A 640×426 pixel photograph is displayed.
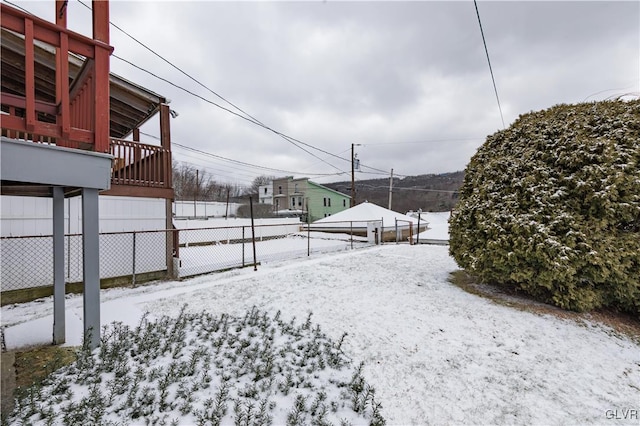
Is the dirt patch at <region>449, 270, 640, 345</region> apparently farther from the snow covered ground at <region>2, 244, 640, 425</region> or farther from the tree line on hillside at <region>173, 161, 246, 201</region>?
the tree line on hillside at <region>173, 161, 246, 201</region>

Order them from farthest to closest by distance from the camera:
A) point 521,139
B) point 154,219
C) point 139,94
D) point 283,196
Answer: point 283,196
point 154,219
point 139,94
point 521,139

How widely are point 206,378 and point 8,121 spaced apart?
2.52 m

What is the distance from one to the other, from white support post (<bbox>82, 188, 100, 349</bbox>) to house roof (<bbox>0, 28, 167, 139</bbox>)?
148 cm

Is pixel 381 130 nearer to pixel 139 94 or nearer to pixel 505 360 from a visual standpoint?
pixel 139 94

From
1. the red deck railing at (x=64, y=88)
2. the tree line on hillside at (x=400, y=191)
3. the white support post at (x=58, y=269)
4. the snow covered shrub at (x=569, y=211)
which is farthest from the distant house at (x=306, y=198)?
the red deck railing at (x=64, y=88)

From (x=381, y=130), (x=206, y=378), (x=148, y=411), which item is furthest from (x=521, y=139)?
(x=381, y=130)

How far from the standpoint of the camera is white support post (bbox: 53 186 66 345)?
299cm

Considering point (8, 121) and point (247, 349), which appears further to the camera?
point (247, 349)

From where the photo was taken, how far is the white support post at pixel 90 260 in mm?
2533

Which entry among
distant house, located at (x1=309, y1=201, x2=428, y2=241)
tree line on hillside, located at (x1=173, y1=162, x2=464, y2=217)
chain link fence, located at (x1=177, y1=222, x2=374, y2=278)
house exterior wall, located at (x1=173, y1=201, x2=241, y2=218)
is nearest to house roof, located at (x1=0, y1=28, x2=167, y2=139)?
chain link fence, located at (x1=177, y1=222, x2=374, y2=278)

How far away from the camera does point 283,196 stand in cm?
3656

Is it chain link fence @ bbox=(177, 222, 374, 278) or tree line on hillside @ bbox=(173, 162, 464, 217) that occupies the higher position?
tree line on hillside @ bbox=(173, 162, 464, 217)

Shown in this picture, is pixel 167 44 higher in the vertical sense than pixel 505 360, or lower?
higher

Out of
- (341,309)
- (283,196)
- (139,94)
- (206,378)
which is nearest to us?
(206,378)
